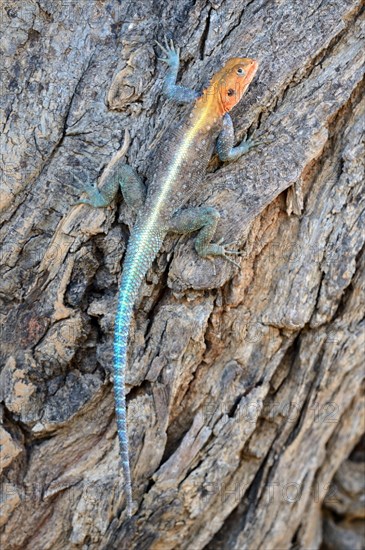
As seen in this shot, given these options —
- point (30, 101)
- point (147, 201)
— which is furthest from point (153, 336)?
point (30, 101)

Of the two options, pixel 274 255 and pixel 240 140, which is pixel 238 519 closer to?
pixel 274 255

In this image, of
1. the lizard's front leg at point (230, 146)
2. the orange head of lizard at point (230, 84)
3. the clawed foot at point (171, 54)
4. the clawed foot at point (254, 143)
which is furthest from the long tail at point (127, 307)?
the clawed foot at point (171, 54)

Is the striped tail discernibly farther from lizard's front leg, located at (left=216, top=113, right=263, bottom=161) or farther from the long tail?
lizard's front leg, located at (left=216, top=113, right=263, bottom=161)

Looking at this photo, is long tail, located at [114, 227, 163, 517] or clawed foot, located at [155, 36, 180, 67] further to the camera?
clawed foot, located at [155, 36, 180, 67]

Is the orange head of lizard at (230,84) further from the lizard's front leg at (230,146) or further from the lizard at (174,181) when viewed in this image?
the lizard's front leg at (230,146)

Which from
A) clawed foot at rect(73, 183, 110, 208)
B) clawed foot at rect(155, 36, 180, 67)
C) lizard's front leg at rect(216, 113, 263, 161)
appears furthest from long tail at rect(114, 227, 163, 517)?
clawed foot at rect(155, 36, 180, 67)

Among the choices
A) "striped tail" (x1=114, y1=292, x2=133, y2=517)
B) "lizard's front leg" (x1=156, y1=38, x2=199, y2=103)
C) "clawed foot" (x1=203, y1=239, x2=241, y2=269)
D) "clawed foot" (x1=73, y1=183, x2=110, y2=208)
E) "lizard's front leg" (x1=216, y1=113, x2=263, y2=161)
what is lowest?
"striped tail" (x1=114, y1=292, x2=133, y2=517)
